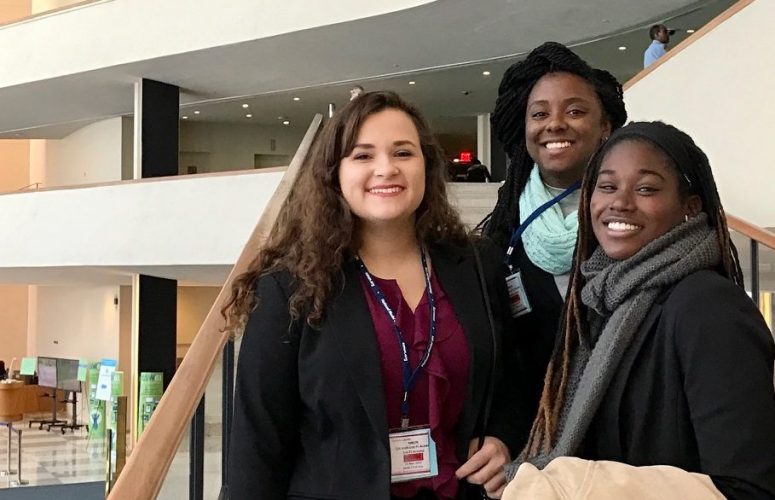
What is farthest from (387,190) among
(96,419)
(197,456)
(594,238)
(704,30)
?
(96,419)

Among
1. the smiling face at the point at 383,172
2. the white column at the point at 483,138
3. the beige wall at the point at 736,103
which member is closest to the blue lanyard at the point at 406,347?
the smiling face at the point at 383,172

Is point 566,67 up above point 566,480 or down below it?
above

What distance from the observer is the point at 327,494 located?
5.33 ft

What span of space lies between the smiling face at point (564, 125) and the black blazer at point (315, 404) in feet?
2.02

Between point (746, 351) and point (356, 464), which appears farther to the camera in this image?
point (356, 464)

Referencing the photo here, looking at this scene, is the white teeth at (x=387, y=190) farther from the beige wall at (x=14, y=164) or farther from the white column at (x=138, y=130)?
the beige wall at (x=14, y=164)

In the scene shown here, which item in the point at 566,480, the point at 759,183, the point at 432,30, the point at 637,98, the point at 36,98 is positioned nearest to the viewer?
the point at 566,480

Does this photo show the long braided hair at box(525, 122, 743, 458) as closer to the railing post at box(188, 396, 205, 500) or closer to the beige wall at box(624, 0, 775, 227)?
the railing post at box(188, 396, 205, 500)

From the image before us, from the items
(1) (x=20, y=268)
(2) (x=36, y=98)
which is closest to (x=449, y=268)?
(1) (x=20, y=268)

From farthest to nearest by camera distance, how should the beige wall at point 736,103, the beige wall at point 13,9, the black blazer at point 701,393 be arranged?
1. the beige wall at point 13,9
2. the beige wall at point 736,103
3. the black blazer at point 701,393

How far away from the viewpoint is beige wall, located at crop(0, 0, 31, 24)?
22438mm

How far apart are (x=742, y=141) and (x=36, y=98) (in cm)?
1302

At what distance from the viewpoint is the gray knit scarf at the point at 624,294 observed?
55.0 inches

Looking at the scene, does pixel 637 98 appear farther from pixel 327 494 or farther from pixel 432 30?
pixel 327 494
